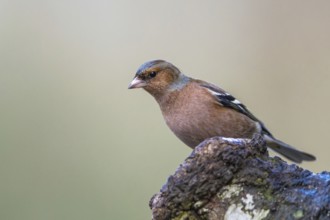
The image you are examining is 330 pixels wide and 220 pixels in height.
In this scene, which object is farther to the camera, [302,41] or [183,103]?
[302,41]

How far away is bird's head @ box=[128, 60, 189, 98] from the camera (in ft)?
13.9

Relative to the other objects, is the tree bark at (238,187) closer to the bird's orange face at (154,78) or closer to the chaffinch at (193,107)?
the chaffinch at (193,107)

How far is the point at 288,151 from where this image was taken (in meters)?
4.70

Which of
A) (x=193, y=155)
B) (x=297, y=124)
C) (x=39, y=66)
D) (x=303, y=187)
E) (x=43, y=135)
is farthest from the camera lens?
(x=39, y=66)

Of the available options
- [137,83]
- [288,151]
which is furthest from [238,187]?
[288,151]

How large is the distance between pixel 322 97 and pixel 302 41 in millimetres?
732

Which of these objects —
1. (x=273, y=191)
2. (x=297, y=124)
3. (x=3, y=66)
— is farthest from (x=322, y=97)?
(x=273, y=191)

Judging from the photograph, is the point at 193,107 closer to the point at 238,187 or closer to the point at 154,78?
the point at 154,78

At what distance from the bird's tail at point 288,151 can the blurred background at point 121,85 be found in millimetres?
817

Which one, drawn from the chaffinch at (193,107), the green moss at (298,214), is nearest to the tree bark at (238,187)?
the green moss at (298,214)

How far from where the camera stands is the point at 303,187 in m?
1.99

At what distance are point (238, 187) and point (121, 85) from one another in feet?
15.0

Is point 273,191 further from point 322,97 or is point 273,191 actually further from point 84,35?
point 84,35

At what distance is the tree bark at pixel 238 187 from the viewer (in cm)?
195
